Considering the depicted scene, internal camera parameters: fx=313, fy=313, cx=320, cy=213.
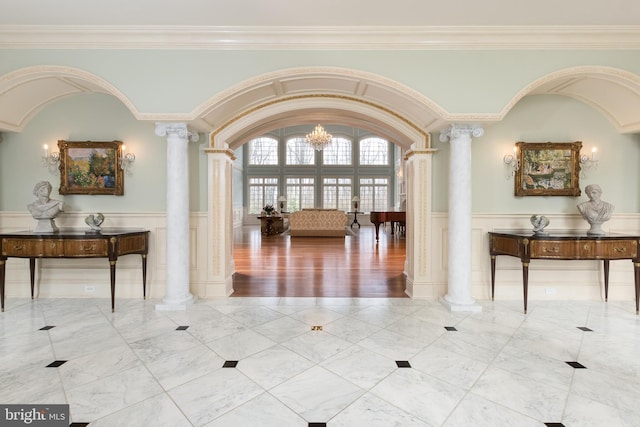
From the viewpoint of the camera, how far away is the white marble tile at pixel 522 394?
2053mm

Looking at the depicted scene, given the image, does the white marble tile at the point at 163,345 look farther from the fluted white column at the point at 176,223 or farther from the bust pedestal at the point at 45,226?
the bust pedestal at the point at 45,226

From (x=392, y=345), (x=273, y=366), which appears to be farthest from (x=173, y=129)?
(x=392, y=345)

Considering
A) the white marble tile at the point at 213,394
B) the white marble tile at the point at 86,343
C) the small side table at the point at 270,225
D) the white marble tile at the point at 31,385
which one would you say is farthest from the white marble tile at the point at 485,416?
the small side table at the point at 270,225

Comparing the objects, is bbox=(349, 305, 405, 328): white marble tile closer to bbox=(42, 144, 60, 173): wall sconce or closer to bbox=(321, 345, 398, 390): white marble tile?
bbox=(321, 345, 398, 390): white marble tile

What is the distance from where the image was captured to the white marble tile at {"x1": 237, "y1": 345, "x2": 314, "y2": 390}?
2418mm

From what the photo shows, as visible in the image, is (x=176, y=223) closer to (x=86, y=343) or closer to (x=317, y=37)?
(x=86, y=343)

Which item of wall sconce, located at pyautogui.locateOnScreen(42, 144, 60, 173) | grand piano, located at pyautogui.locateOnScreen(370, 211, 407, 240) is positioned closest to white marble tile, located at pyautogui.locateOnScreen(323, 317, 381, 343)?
wall sconce, located at pyautogui.locateOnScreen(42, 144, 60, 173)

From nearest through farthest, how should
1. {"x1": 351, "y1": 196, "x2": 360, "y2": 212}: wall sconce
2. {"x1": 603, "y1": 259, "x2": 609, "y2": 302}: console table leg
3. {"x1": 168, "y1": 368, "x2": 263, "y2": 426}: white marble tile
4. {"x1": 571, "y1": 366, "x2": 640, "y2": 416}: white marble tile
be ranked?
{"x1": 168, "y1": 368, "x2": 263, "y2": 426}: white marble tile
{"x1": 571, "y1": 366, "x2": 640, "y2": 416}: white marble tile
{"x1": 603, "y1": 259, "x2": 609, "y2": 302}: console table leg
{"x1": 351, "y1": 196, "x2": 360, "y2": 212}: wall sconce

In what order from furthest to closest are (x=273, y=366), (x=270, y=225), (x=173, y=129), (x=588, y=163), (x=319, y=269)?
1. (x=270, y=225)
2. (x=319, y=269)
3. (x=588, y=163)
4. (x=173, y=129)
5. (x=273, y=366)

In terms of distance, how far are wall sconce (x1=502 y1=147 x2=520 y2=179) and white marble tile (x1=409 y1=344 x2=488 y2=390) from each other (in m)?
2.83

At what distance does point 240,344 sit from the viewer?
3.03 m

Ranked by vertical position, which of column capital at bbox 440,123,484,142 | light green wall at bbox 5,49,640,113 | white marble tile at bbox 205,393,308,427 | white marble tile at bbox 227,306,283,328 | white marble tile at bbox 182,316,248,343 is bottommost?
white marble tile at bbox 205,393,308,427

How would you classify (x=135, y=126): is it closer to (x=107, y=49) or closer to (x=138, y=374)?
(x=107, y=49)

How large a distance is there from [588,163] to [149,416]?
19.0 ft
